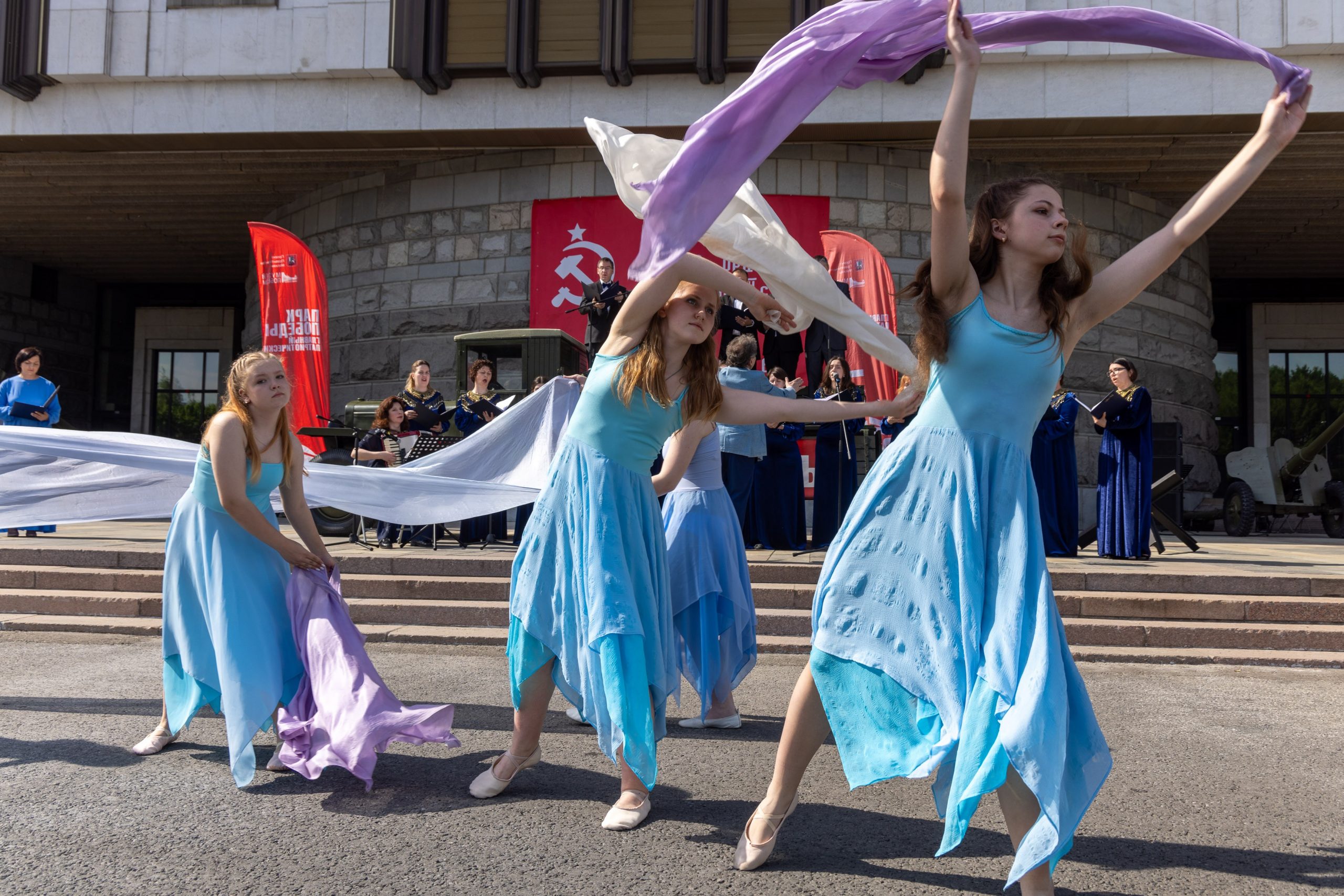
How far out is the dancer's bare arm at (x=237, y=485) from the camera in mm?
3859

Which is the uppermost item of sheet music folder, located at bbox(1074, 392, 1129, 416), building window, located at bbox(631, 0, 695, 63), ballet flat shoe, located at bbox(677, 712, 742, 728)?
building window, located at bbox(631, 0, 695, 63)

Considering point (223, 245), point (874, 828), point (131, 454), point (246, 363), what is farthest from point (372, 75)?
point (874, 828)

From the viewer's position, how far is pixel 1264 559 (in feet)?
32.0

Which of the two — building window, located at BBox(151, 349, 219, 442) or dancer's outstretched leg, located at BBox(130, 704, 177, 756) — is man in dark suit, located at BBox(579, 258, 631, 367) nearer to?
dancer's outstretched leg, located at BBox(130, 704, 177, 756)

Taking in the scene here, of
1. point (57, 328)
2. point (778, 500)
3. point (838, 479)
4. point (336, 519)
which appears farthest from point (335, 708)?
point (57, 328)

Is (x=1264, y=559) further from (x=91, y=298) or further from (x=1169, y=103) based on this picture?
(x=91, y=298)

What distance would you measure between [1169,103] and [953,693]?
13260mm

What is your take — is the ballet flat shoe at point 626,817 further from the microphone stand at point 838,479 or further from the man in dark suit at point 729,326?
the man in dark suit at point 729,326

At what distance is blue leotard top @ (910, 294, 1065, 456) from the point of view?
2.60m

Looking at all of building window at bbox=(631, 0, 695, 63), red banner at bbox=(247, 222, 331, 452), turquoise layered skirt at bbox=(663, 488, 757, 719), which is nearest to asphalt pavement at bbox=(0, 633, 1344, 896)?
turquoise layered skirt at bbox=(663, 488, 757, 719)

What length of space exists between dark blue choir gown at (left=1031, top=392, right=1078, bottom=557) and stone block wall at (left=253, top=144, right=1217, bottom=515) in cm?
446

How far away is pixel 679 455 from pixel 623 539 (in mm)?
1082

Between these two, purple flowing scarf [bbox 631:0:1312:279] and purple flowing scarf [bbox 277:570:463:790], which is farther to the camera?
purple flowing scarf [bbox 277:570:463:790]

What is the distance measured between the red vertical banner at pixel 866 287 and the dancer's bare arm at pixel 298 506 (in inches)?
397
